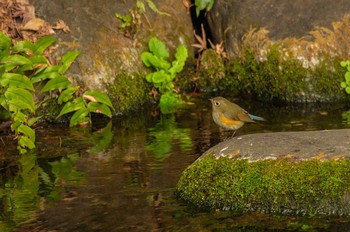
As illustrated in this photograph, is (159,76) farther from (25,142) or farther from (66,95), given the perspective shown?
(25,142)

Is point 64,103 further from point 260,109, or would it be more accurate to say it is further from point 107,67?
point 260,109

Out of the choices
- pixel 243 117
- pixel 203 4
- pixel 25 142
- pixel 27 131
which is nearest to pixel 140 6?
pixel 203 4

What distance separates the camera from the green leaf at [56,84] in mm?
A: 10633

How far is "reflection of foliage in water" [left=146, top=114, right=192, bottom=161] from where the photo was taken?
380 inches

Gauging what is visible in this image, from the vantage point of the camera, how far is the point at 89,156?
962cm

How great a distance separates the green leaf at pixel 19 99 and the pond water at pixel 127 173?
19.6 inches

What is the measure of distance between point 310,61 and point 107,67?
103 inches

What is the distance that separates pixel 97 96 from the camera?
11.0 metres

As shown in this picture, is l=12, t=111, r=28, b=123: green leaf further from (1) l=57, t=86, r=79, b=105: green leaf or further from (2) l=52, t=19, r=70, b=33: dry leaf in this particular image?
(2) l=52, t=19, r=70, b=33: dry leaf

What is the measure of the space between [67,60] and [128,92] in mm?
1085

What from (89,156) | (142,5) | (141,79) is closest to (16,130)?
(89,156)

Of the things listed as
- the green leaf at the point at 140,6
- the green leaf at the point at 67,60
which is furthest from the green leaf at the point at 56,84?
the green leaf at the point at 140,6

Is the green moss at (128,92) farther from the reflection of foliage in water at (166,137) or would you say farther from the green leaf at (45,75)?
the green leaf at (45,75)

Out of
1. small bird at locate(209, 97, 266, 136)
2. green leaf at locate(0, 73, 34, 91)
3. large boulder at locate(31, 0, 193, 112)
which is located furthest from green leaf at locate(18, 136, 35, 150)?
small bird at locate(209, 97, 266, 136)
